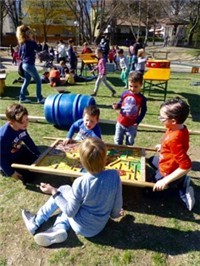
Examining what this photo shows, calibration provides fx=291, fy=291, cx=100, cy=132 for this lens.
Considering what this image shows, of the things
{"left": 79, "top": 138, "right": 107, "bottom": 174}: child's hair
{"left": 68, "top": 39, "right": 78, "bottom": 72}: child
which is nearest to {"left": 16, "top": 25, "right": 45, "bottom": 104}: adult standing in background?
{"left": 79, "top": 138, "right": 107, "bottom": 174}: child's hair

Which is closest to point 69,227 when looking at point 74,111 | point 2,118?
point 74,111

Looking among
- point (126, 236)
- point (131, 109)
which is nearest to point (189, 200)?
point (126, 236)

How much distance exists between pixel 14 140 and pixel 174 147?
1954 millimetres

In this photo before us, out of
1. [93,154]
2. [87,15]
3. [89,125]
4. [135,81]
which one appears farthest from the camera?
[87,15]

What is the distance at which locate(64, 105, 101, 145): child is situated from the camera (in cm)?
380

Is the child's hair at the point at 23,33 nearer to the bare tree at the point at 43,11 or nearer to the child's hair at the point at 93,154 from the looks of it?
the child's hair at the point at 93,154

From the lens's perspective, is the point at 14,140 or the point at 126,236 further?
the point at 14,140

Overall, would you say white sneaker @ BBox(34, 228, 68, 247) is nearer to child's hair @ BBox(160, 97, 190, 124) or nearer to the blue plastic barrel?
child's hair @ BBox(160, 97, 190, 124)

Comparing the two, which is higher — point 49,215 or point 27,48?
point 27,48

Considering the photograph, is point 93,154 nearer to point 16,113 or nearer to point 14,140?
point 16,113

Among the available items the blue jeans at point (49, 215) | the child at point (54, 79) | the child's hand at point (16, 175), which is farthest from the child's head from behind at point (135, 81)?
the child at point (54, 79)

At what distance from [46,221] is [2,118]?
3.95 meters

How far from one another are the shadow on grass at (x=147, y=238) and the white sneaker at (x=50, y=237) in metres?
0.29

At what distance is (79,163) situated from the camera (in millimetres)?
3725
